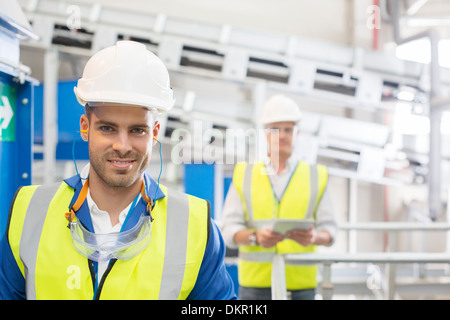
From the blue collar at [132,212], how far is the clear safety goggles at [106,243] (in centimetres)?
2

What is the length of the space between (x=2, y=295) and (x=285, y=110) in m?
1.40

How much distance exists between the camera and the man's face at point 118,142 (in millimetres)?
803

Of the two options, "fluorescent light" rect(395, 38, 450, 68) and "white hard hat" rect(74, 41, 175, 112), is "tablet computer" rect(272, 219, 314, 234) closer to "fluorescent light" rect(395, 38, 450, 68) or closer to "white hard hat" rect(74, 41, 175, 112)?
"white hard hat" rect(74, 41, 175, 112)

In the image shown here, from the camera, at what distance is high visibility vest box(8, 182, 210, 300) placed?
2.72ft

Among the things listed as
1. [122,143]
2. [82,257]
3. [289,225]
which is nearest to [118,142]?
[122,143]

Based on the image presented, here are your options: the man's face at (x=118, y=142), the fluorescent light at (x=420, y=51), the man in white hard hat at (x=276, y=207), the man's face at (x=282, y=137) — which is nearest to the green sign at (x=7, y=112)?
the man's face at (x=118, y=142)

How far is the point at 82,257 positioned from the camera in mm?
832

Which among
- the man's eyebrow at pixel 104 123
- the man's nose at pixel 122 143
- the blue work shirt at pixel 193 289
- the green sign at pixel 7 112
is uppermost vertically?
the green sign at pixel 7 112

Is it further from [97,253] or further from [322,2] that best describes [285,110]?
[322,2]

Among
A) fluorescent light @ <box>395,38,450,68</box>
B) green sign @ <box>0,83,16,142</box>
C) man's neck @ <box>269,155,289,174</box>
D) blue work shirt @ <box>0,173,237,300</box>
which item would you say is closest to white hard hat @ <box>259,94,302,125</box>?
man's neck @ <box>269,155,289,174</box>

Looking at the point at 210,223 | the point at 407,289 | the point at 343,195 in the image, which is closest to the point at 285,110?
the point at 210,223

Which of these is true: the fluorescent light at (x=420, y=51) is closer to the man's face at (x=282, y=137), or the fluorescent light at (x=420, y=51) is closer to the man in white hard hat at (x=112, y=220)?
the man's face at (x=282, y=137)

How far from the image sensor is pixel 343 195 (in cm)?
378

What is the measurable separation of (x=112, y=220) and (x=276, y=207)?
101cm
